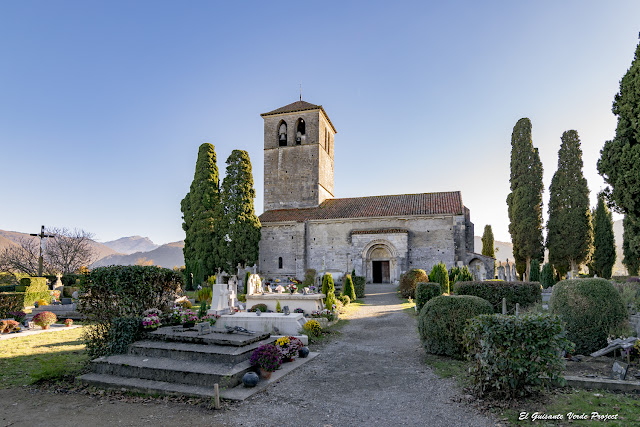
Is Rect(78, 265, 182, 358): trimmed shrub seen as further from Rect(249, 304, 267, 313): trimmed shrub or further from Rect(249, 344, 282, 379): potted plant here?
Rect(249, 304, 267, 313): trimmed shrub

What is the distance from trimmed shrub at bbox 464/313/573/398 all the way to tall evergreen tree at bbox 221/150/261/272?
2554cm

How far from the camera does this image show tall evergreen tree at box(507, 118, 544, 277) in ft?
98.0

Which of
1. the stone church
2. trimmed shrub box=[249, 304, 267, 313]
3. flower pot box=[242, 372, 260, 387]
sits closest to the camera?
flower pot box=[242, 372, 260, 387]

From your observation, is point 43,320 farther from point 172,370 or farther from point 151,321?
point 172,370

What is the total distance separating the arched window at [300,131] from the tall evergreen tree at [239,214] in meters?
7.17

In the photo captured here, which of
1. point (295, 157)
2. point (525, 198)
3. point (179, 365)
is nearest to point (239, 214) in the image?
point (295, 157)

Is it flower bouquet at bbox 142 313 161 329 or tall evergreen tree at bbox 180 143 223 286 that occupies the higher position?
tall evergreen tree at bbox 180 143 223 286

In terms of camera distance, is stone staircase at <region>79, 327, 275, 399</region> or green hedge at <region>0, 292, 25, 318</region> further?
green hedge at <region>0, 292, 25, 318</region>

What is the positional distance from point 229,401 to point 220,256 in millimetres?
24263

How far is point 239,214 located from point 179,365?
23186 mm

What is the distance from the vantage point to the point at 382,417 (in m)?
5.54

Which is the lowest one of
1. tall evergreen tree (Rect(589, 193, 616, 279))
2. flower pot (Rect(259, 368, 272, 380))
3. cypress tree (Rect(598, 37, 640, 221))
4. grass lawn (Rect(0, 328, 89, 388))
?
grass lawn (Rect(0, 328, 89, 388))

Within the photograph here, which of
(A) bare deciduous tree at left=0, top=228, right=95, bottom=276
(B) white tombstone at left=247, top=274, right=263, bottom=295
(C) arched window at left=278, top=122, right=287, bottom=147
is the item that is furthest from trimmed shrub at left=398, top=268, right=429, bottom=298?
(A) bare deciduous tree at left=0, top=228, right=95, bottom=276

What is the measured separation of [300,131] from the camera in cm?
3684
